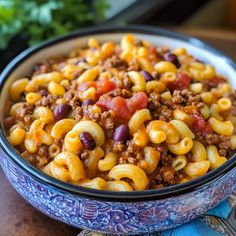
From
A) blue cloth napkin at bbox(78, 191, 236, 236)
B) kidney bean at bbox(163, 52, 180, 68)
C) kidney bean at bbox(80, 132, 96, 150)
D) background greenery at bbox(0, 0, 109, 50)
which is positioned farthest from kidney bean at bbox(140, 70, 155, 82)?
background greenery at bbox(0, 0, 109, 50)

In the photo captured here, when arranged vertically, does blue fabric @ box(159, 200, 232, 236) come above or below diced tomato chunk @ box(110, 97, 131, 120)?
below

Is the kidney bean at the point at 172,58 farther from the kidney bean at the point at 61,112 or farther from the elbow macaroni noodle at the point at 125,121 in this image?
the kidney bean at the point at 61,112

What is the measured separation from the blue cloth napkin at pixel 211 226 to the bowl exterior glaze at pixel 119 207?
4cm

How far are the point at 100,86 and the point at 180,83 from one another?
217mm

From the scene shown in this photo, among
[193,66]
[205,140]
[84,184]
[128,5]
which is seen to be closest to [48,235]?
[84,184]

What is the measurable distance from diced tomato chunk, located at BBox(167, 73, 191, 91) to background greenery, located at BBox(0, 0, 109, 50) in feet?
2.21

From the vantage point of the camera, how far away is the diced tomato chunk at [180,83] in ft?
4.18

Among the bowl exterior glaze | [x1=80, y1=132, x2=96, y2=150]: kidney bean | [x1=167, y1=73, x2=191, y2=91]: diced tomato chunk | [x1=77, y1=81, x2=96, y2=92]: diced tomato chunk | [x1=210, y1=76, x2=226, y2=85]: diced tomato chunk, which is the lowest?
the bowl exterior glaze

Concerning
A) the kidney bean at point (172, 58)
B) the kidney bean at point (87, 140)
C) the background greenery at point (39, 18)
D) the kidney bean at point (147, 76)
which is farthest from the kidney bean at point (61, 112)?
the background greenery at point (39, 18)

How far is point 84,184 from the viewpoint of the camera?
1050mm

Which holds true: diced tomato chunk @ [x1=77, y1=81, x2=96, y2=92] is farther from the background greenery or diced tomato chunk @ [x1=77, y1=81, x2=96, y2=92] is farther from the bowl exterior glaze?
the background greenery

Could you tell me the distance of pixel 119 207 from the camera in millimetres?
988

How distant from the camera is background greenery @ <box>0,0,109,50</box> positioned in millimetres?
1762

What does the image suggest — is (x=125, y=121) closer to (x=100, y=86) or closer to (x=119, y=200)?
(x=100, y=86)
